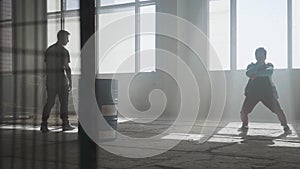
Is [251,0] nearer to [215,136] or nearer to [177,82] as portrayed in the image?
[177,82]

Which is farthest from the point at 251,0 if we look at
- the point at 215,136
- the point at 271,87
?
the point at 215,136

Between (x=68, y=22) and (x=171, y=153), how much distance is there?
7.04 feet

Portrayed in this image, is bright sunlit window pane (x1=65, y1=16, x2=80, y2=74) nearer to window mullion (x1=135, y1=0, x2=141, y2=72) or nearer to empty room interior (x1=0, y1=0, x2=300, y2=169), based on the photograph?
empty room interior (x1=0, y1=0, x2=300, y2=169)

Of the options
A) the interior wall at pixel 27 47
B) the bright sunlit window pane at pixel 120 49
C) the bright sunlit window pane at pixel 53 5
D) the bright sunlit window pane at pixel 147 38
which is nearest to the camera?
the bright sunlit window pane at pixel 53 5

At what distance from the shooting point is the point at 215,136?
5.28m

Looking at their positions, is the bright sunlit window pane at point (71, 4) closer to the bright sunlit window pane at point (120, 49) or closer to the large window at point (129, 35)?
the large window at point (129, 35)

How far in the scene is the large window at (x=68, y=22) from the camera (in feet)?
5.74

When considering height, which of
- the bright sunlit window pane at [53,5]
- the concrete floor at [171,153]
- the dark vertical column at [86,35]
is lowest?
the concrete floor at [171,153]

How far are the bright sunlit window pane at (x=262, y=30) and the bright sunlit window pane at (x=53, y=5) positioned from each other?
6361mm

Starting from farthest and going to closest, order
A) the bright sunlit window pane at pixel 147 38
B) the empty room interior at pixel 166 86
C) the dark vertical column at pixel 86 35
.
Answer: the bright sunlit window pane at pixel 147 38
the empty room interior at pixel 166 86
the dark vertical column at pixel 86 35

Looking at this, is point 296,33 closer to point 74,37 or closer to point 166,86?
point 166,86

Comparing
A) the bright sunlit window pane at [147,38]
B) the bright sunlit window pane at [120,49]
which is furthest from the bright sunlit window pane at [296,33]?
the bright sunlit window pane at [120,49]

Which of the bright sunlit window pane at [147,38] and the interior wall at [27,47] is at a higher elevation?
the bright sunlit window pane at [147,38]

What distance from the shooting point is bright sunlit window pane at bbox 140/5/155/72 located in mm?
9250
